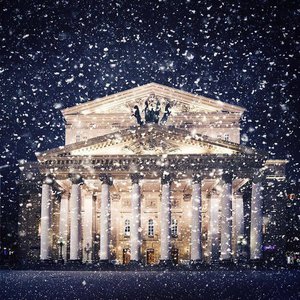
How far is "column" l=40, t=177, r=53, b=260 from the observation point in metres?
44.9

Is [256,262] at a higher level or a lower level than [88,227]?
lower

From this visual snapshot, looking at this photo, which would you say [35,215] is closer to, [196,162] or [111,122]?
[111,122]

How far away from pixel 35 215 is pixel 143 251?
1073 centimetres

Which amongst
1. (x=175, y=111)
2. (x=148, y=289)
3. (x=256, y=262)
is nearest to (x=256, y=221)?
(x=256, y=262)

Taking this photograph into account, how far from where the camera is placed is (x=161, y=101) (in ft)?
173

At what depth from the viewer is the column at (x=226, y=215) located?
143ft

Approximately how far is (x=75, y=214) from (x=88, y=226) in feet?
15.9

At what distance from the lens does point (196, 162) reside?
4397 cm

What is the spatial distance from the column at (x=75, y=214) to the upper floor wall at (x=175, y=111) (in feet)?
33.5

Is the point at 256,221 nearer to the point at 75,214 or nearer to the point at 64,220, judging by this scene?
the point at 75,214

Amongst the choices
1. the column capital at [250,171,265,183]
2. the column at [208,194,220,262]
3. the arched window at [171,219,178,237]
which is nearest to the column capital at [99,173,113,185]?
the column at [208,194,220,262]

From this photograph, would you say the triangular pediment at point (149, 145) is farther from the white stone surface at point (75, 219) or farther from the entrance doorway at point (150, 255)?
the entrance doorway at point (150, 255)

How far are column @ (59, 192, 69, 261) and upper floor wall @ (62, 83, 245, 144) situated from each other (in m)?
7.94

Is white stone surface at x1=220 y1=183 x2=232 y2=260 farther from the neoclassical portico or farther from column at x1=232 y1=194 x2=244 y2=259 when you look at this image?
column at x1=232 y1=194 x2=244 y2=259
